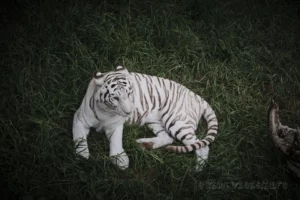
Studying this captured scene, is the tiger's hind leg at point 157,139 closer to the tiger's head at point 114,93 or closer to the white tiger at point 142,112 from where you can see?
the white tiger at point 142,112

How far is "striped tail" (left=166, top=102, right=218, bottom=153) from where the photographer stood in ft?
12.6

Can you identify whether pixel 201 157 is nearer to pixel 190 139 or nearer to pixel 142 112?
pixel 190 139

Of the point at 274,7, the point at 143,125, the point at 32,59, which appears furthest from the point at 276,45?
the point at 32,59

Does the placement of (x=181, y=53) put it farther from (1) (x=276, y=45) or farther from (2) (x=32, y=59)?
(2) (x=32, y=59)

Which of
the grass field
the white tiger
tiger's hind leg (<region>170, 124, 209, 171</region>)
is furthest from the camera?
tiger's hind leg (<region>170, 124, 209, 171</region>)

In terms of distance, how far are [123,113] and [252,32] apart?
256 cm

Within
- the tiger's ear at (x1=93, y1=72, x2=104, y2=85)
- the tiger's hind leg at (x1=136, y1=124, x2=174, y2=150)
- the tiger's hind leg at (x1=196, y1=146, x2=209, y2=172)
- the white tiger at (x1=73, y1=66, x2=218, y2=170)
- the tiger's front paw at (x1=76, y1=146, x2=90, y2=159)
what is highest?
the tiger's ear at (x1=93, y1=72, x2=104, y2=85)

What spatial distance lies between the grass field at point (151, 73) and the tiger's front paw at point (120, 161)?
53 millimetres

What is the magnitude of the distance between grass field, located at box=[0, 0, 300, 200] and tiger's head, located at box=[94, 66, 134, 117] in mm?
377

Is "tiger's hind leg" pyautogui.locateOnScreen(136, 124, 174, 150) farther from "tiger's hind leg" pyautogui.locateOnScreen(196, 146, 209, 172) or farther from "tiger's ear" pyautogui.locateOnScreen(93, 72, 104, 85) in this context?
"tiger's ear" pyautogui.locateOnScreen(93, 72, 104, 85)

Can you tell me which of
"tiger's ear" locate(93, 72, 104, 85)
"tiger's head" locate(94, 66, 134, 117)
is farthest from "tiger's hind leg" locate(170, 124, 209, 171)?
"tiger's ear" locate(93, 72, 104, 85)

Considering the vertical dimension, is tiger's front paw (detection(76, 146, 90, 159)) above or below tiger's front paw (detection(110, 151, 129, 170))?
above

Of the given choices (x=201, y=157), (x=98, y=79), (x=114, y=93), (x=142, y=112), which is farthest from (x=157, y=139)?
(x=98, y=79)

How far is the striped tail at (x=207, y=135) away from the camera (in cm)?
383
